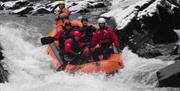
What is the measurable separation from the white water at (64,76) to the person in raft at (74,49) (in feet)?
1.88

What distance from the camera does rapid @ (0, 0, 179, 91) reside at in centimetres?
1021

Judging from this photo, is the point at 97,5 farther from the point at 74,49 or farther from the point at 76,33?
the point at 74,49

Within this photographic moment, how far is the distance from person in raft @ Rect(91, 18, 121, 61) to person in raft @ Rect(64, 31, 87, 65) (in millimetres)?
392

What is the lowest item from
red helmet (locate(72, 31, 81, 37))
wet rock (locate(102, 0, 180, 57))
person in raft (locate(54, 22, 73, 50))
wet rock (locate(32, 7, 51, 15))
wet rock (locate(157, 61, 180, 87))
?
wet rock (locate(32, 7, 51, 15))

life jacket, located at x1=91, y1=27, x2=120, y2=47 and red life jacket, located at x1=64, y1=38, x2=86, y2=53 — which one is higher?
life jacket, located at x1=91, y1=27, x2=120, y2=47

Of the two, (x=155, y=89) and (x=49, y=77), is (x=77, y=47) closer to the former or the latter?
(x=49, y=77)

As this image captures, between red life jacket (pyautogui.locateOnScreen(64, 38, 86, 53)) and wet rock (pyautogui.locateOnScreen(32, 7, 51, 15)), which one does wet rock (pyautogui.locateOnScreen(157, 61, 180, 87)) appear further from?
wet rock (pyautogui.locateOnScreen(32, 7, 51, 15))

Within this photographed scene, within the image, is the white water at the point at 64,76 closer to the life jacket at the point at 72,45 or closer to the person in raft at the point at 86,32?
the life jacket at the point at 72,45

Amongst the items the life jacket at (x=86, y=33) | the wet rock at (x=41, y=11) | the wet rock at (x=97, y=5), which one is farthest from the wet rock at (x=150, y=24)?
the wet rock at (x=41, y=11)

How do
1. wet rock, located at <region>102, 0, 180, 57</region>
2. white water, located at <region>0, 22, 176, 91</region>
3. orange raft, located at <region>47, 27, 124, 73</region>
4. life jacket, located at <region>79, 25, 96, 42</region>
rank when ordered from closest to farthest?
white water, located at <region>0, 22, 176, 91</region> → orange raft, located at <region>47, 27, 124, 73</region> → life jacket, located at <region>79, 25, 96, 42</region> → wet rock, located at <region>102, 0, 180, 57</region>

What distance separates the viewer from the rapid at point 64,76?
10210mm

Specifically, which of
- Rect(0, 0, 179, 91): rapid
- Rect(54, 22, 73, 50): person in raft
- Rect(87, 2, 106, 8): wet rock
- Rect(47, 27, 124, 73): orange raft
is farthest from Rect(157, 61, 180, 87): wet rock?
Rect(87, 2, 106, 8): wet rock

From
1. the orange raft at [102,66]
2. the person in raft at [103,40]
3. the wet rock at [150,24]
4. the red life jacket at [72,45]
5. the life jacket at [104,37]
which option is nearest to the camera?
the orange raft at [102,66]

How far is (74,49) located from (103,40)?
3.16 ft
